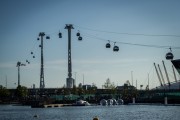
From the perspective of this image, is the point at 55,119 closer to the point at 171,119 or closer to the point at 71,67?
A: the point at 171,119

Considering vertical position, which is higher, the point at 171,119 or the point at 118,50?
the point at 118,50

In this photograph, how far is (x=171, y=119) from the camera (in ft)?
272

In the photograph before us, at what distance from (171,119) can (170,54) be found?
13.8 meters

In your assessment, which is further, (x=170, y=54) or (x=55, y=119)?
(x=55, y=119)

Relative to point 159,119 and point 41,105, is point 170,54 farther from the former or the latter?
point 41,105

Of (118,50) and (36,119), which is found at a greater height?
(118,50)

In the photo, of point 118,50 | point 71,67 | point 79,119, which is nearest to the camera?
point 118,50

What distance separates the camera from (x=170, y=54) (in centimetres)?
7538

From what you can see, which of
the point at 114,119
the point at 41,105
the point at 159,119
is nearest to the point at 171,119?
the point at 159,119

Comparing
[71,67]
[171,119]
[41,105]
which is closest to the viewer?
[171,119]

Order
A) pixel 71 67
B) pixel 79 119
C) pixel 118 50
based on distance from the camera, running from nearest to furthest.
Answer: pixel 118 50 → pixel 79 119 → pixel 71 67

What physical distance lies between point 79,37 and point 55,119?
17364 mm

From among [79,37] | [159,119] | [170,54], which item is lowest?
[159,119]

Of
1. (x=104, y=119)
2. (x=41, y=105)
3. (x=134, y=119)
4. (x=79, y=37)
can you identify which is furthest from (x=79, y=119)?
(x=41, y=105)
